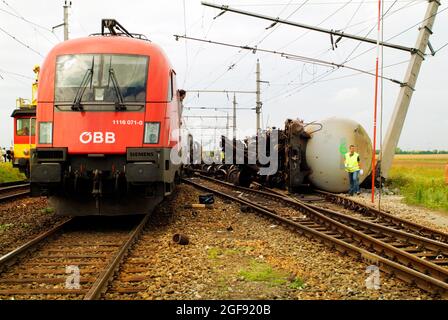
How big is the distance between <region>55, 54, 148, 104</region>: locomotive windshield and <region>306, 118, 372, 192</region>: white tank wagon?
880cm

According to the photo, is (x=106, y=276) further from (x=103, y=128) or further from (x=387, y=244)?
(x=387, y=244)

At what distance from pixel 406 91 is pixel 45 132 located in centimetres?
1328

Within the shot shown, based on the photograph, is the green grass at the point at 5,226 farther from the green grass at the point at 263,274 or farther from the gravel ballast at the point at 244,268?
the green grass at the point at 263,274

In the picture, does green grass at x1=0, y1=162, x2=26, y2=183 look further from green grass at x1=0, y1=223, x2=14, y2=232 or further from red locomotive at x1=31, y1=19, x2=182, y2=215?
red locomotive at x1=31, y1=19, x2=182, y2=215

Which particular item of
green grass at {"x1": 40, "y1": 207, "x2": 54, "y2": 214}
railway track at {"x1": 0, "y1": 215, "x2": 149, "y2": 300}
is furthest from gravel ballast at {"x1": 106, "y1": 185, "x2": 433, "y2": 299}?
green grass at {"x1": 40, "y1": 207, "x2": 54, "y2": 214}

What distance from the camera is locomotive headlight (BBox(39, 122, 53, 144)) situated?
26.8 feet

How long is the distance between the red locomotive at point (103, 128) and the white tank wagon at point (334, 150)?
27.2 ft

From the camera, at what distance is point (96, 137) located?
8.05m

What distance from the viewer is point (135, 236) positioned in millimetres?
7621

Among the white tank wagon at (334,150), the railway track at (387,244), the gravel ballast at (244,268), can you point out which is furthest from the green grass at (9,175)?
the gravel ballast at (244,268)

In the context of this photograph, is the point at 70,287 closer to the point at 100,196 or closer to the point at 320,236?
the point at 100,196

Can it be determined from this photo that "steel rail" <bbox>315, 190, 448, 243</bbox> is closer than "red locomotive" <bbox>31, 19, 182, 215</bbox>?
No

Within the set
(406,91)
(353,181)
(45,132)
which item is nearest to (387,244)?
(45,132)

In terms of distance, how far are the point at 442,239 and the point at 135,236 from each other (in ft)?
17.8
